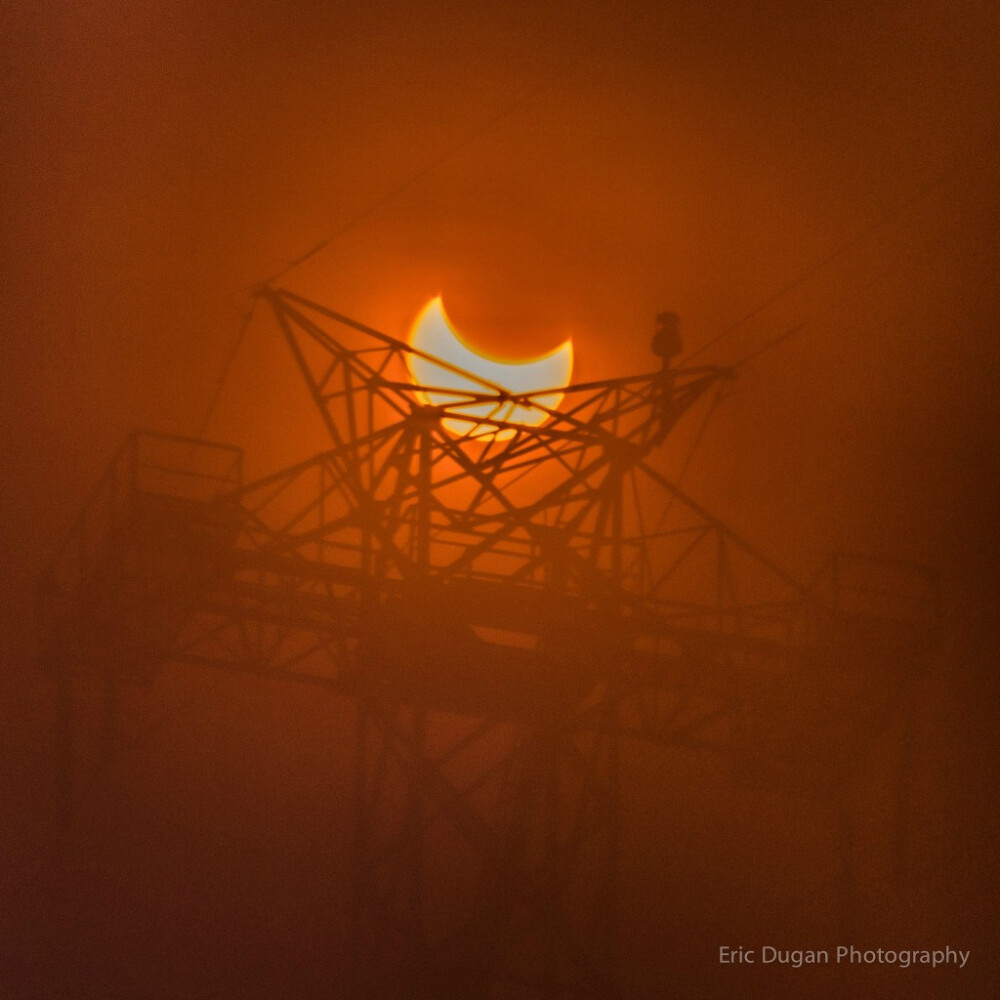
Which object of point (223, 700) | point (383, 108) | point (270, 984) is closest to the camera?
point (270, 984)

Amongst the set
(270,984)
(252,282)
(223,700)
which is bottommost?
(270,984)

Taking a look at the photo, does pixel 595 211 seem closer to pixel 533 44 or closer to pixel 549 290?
pixel 549 290

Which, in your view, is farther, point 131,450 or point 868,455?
point 868,455

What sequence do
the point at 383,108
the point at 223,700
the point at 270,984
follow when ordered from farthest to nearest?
the point at 383,108
the point at 223,700
the point at 270,984

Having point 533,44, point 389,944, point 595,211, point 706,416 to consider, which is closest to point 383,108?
point 533,44

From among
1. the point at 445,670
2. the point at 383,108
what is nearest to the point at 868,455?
the point at 445,670

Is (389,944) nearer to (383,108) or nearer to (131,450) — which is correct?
(131,450)

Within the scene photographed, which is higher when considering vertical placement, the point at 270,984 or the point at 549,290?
the point at 549,290
